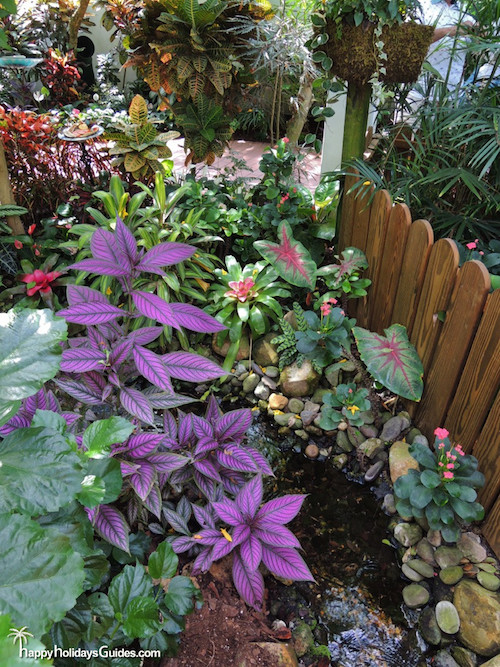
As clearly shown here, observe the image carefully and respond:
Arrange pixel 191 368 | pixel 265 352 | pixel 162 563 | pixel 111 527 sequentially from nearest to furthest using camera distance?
pixel 162 563, pixel 111 527, pixel 191 368, pixel 265 352

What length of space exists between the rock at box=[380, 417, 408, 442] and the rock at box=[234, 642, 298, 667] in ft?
3.69

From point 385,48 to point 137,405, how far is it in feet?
6.52

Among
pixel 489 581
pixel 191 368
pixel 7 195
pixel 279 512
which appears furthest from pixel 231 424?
pixel 7 195

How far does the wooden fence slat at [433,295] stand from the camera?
2.07m

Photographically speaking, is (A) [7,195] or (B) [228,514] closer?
(B) [228,514]

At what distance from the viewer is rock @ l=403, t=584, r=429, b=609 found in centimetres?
190

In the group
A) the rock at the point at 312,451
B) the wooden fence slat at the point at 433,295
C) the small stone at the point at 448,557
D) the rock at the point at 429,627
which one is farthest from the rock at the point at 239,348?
the rock at the point at 429,627

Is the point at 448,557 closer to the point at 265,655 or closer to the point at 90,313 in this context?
the point at 265,655

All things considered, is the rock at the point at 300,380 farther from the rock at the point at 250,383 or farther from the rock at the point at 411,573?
the rock at the point at 411,573

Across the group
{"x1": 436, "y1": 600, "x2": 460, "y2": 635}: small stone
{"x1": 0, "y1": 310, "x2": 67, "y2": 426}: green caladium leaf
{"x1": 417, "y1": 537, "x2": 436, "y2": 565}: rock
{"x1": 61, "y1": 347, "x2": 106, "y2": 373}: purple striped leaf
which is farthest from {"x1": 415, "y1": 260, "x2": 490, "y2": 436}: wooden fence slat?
{"x1": 0, "y1": 310, "x2": 67, "y2": 426}: green caladium leaf

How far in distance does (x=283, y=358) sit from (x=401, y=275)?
2.58 feet

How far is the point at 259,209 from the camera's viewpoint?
124 inches

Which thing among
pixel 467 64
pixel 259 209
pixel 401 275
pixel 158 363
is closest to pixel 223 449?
pixel 158 363

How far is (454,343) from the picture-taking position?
212 centimetres
